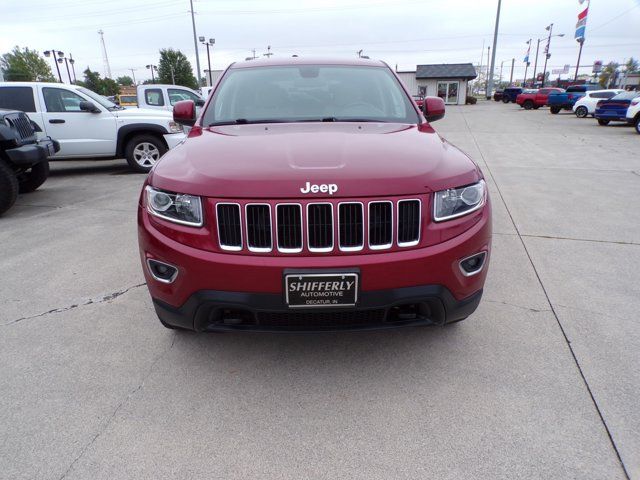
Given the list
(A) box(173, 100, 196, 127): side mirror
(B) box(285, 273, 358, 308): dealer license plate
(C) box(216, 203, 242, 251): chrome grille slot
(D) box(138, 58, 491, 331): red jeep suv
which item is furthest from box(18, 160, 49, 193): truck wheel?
(B) box(285, 273, 358, 308): dealer license plate

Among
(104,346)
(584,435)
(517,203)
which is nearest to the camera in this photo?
(584,435)

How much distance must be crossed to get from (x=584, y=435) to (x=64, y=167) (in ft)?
35.6

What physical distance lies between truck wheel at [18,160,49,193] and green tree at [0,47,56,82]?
63833 mm

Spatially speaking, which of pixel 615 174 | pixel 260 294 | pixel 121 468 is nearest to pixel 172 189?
pixel 260 294

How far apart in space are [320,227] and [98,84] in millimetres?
74424

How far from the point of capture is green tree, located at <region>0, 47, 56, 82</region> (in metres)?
58.8

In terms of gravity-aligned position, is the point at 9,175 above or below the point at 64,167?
above

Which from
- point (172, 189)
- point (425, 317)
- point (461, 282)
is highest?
point (172, 189)

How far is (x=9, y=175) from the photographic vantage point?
534cm

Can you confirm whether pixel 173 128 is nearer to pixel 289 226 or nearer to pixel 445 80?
pixel 289 226

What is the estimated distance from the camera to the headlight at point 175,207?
2059 millimetres

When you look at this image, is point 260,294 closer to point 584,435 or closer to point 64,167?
point 584,435

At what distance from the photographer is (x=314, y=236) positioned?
1.99m

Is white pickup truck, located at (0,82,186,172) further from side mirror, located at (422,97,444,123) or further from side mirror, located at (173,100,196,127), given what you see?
side mirror, located at (422,97,444,123)
